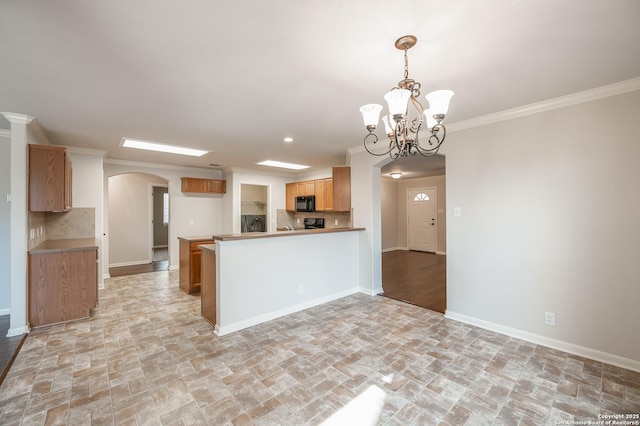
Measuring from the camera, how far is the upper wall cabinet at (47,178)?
319 centimetres

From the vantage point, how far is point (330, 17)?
1524mm

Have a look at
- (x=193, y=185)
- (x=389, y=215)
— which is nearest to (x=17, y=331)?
(x=193, y=185)

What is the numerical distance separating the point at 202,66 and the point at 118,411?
2.50m

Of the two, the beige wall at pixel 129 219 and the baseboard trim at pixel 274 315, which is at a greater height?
the beige wall at pixel 129 219

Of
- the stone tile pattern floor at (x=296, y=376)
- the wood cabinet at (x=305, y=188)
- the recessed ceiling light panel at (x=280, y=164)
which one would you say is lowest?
the stone tile pattern floor at (x=296, y=376)

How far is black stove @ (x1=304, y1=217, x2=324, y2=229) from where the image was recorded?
702 centimetres

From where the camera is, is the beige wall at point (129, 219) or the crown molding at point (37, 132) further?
the beige wall at point (129, 219)

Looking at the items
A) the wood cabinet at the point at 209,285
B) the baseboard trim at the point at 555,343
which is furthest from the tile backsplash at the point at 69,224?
the baseboard trim at the point at 555,343

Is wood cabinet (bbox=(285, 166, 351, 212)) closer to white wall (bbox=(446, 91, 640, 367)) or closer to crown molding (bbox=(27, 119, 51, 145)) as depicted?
white wall (bbox=(446, 91, 640, 367))

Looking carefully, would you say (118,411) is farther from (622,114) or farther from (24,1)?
(622,114)

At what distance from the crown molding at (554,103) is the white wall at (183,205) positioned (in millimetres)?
5527

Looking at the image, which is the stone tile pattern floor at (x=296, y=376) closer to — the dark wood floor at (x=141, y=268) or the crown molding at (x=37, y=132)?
the crown molding at (x=37, y=132)

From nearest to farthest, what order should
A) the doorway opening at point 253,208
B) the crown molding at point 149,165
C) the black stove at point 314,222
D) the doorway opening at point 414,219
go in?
the crown molding at point 149,165
the doorway opening at point 414,219
the black stove at point 314,222
the doorway opening at point 253,208

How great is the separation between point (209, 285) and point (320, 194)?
3.82 metres
